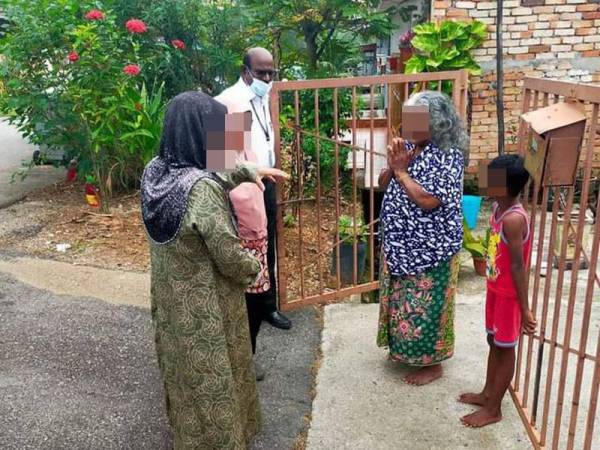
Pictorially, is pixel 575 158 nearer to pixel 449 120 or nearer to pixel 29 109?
pixel 449 120

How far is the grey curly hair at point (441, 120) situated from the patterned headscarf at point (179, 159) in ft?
3.53

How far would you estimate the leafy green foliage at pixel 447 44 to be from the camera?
6.38 metres

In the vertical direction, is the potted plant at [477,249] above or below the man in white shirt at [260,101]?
below

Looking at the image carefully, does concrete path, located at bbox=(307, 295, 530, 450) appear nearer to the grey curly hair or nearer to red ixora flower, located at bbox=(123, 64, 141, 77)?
the grey curly hair

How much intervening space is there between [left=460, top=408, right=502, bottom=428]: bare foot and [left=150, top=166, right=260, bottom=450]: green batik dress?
1156 millimetres

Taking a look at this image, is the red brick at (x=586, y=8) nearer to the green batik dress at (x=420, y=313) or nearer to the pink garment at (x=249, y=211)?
the green batik dress at (x=420, y=313)

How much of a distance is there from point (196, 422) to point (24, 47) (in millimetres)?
4856

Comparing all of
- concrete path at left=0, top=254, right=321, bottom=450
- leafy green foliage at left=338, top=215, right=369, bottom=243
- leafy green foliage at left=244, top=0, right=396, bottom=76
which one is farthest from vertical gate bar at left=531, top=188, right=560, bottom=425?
leafy green foliage at left=244, top=0, right=396, bottom=76

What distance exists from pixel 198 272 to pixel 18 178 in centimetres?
670

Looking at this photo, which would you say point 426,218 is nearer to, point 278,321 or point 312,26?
point 278,321

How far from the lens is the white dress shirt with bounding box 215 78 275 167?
361 centimetres

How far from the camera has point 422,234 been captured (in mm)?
2988

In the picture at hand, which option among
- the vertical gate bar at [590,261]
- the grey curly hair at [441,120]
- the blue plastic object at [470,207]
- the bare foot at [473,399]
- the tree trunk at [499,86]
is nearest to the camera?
the vertical gate bar at [590,261]

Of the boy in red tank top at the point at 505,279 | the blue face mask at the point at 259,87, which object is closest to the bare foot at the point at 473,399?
the boy in red tank top at the point at 505,279
